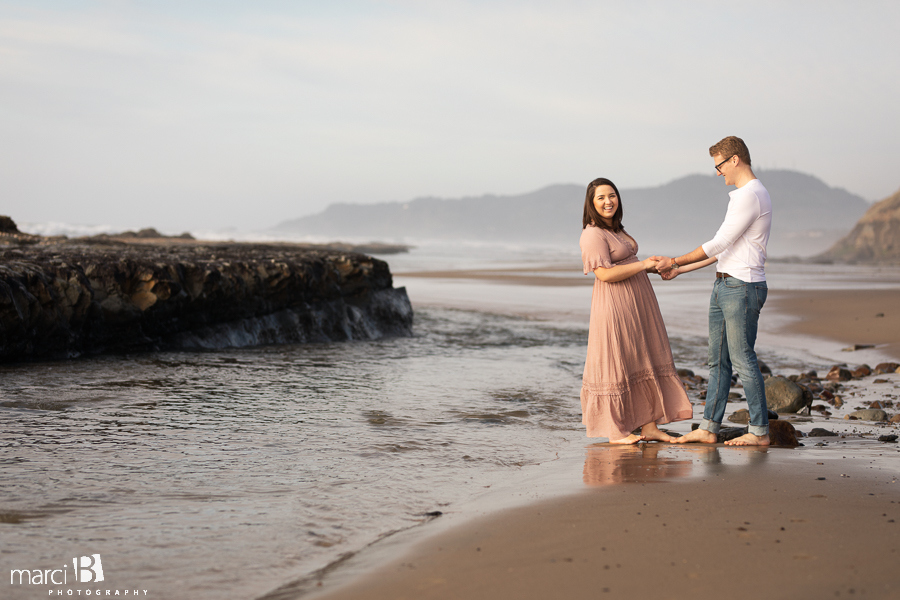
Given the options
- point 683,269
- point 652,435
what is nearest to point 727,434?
point 652,435

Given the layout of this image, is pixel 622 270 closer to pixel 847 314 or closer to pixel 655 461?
pixel 655 461

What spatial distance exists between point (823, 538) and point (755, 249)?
2348mm

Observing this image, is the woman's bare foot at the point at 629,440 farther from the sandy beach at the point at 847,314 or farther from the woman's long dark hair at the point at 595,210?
the sandy beach at the point at 847,314

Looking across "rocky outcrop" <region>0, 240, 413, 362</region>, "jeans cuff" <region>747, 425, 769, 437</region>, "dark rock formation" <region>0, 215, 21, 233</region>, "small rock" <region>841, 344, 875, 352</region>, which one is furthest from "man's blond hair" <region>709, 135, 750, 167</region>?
"dark rock formation" <region>0, 215, 21, 233</region>

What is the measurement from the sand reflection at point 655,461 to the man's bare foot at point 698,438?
0.10m

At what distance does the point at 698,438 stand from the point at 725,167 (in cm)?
191

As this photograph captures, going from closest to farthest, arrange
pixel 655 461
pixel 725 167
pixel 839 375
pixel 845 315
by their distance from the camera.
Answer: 1. pixel 655 461
2. pixel 725 167
3. pixel 839 375
4. pixel 845 315

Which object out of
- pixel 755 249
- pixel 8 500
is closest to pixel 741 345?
pixel 755 249

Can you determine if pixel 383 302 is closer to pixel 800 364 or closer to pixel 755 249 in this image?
pixel 800 364

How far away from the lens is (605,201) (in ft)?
15.6

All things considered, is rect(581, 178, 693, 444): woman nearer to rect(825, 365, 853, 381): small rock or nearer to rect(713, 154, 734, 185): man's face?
rect(713, 154, 734, 185): man's face

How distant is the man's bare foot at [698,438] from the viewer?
4805 millimetres

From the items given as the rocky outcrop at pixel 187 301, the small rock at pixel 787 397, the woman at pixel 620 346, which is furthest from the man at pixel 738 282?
the rocky outcrop at pixel 187 301

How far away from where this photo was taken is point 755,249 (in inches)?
180
